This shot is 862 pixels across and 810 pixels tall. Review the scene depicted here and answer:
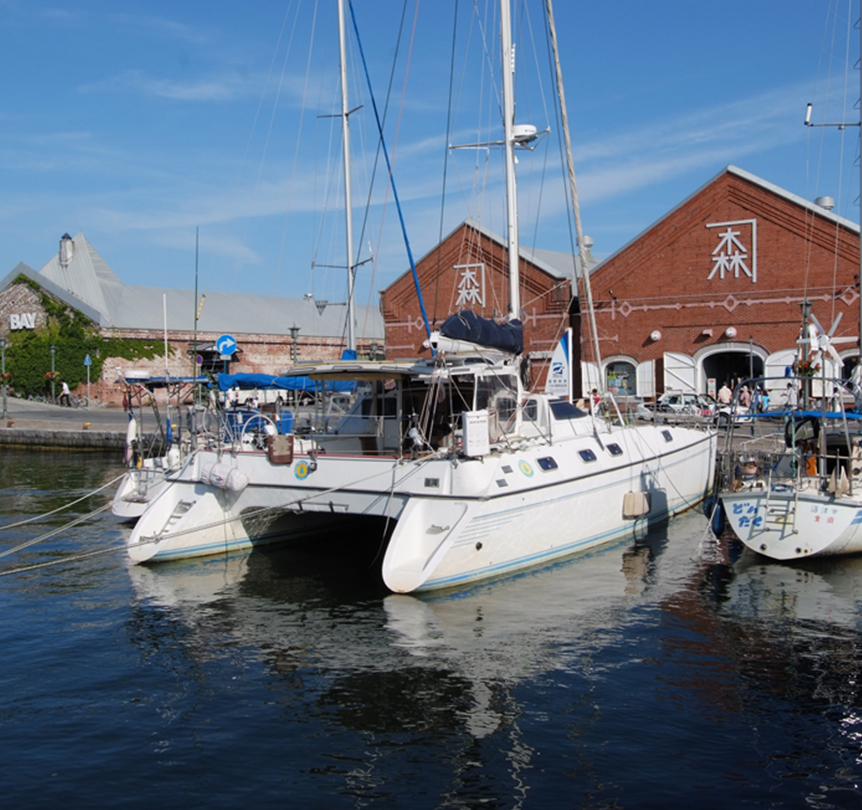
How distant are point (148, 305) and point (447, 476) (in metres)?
43.4

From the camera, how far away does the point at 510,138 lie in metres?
15.7

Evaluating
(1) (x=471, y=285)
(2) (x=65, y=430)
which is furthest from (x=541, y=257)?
(2) (x=65, y=430)

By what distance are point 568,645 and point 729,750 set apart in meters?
2.67

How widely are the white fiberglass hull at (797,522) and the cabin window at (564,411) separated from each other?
3151 mm

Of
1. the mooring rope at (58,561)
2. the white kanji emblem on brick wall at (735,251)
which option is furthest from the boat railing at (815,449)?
the white kanji emblem on brick wall at (735,251)

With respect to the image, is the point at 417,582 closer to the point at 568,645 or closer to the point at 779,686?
the point at 568,645

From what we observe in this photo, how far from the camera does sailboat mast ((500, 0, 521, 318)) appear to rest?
15234 mm

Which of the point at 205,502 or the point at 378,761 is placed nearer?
the point at 378,761

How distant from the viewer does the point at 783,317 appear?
31.3 meters

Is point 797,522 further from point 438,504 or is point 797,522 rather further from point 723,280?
point 723,280

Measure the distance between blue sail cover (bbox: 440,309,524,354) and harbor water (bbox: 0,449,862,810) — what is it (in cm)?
307

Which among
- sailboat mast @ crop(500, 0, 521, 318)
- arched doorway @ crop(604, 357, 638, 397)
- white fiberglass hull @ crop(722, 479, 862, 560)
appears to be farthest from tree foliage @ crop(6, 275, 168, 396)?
white fiberglass hull @ crop(722, 479, 862, 560)

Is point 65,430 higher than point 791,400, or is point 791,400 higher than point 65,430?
point 791,400

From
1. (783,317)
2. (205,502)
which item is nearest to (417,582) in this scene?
(205,502)
